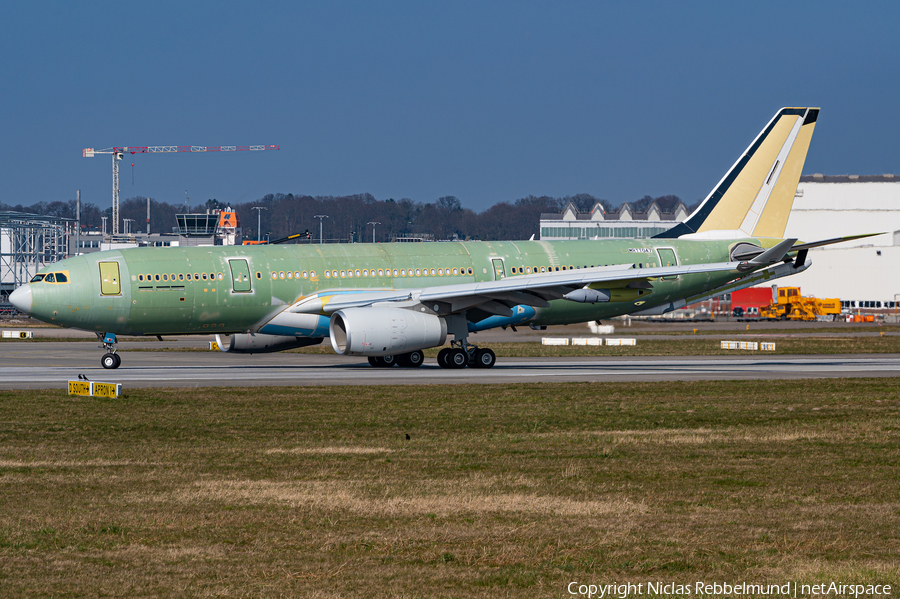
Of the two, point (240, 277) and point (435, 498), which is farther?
point (240, 277)

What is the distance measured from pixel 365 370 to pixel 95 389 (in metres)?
12.3

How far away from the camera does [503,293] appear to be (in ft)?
117

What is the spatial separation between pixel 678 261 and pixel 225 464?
29156mm

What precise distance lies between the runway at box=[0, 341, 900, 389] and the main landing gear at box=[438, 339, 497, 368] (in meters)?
0.50

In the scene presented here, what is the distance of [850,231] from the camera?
493 ft

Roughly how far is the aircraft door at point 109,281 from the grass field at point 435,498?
38.7 ft

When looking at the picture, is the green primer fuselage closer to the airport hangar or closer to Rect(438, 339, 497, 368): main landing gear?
Rect(438, 339, 497, 368): main landing gear

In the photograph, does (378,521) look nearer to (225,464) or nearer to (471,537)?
(471,537)

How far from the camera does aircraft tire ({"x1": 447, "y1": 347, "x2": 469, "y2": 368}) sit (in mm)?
37906

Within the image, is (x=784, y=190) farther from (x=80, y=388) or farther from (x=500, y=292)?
(x=80, y=388)

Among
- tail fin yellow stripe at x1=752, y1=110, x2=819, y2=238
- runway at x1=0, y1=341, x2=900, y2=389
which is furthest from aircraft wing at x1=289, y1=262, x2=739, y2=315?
tail fin yellow stripe at x1=752, y1=110, x2=819, y2=238

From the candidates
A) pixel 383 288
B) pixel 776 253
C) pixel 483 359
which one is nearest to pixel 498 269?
pixel 483 359

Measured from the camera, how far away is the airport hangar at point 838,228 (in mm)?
129500

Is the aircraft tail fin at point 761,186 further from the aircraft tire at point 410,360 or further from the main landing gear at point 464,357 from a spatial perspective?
the aircraft tire at point 410,360
